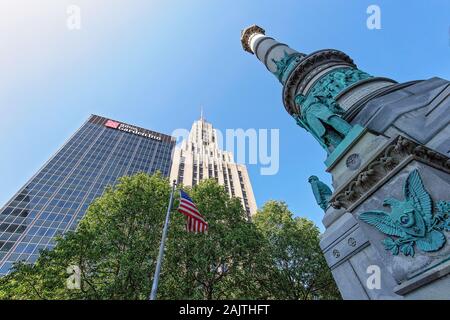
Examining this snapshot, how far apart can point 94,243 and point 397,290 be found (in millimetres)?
13525

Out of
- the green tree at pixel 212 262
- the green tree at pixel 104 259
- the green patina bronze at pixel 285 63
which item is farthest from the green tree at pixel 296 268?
the green patina bronze at pixel 285 63

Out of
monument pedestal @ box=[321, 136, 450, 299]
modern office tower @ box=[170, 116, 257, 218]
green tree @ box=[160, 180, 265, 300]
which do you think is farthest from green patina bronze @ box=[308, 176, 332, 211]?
modern office tower @ box=[170, 116, 257, 218]

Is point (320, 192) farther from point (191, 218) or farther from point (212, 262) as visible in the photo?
point (212, 262)

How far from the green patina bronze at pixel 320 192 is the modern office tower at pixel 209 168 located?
154 feet

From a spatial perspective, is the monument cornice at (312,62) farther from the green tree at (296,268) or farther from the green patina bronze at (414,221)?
the green patina bronze at (414,221)

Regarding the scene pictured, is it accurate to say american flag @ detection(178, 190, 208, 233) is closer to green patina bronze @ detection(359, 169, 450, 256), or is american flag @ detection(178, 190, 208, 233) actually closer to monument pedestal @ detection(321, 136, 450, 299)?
monument pedestal @ detection(321, 136, 450, 299)

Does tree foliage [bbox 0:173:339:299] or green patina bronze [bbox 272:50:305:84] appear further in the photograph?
green patina bronze [bbox 272:50:305:84]

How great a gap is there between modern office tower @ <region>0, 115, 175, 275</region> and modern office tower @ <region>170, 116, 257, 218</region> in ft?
32.4

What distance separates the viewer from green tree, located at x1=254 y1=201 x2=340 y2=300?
15312 millimetres

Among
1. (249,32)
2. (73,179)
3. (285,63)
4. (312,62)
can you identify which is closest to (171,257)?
(312,62)

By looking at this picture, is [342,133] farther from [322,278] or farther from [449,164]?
[322,278]

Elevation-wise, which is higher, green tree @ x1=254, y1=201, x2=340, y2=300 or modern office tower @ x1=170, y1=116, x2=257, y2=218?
modern office tower @ x1=170, y1=116, x2=257, y2=218

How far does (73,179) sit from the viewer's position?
192 ft
